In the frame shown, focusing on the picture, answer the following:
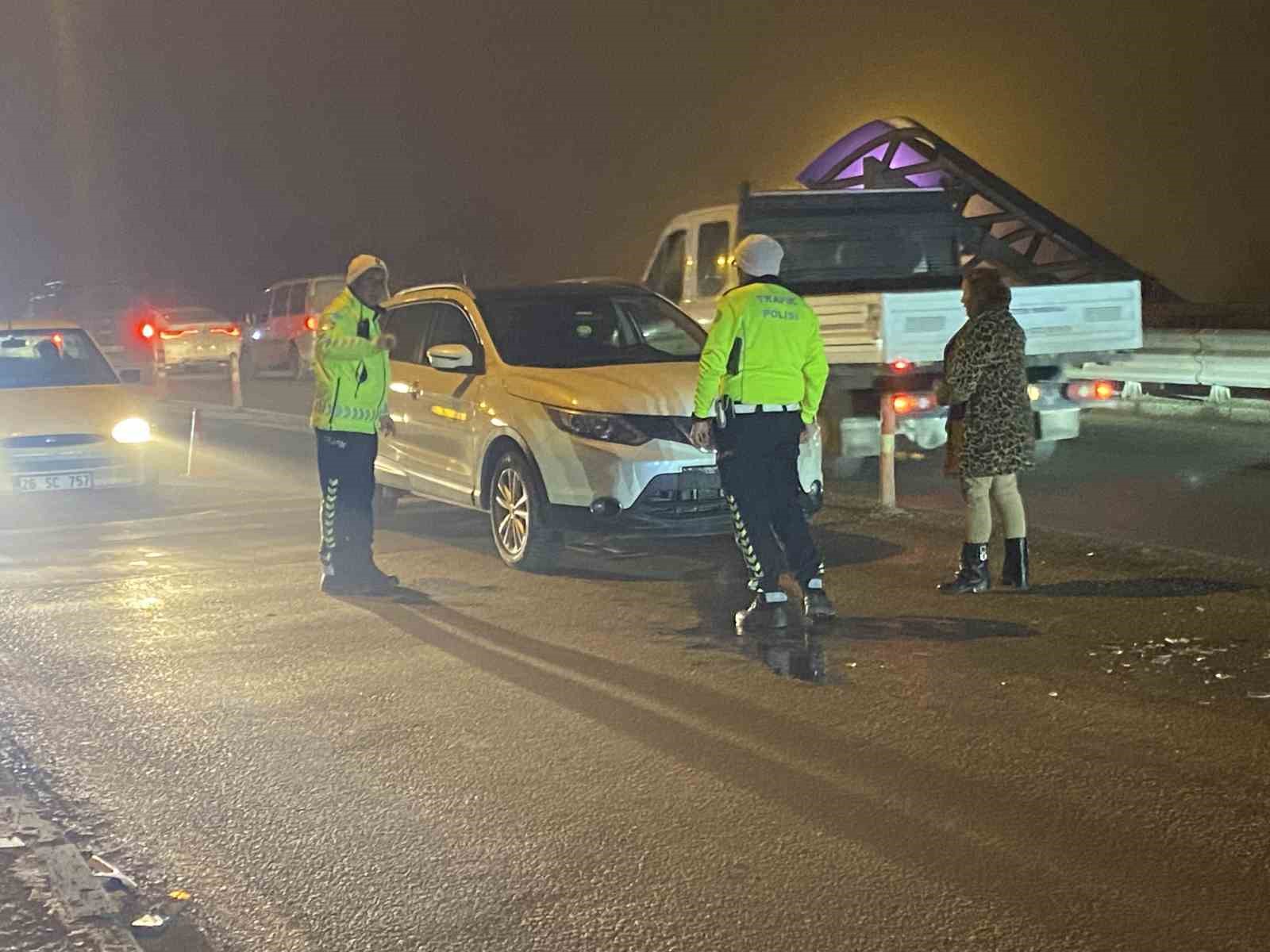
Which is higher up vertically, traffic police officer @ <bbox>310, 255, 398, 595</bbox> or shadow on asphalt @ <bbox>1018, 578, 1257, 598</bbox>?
traffic police officer @ <bbox>310, 255, 398, 595</bbox>

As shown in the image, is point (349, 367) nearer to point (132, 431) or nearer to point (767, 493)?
point (767, 493)

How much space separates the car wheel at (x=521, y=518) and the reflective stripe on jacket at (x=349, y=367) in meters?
0.89

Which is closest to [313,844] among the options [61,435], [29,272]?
[61,435]

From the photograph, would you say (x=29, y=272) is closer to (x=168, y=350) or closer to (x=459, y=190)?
(x=459, y=190)

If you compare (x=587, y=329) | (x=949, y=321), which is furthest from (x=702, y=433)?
(x=949, y=321)

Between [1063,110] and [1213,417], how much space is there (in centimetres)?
1122

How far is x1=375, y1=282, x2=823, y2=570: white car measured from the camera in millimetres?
8344

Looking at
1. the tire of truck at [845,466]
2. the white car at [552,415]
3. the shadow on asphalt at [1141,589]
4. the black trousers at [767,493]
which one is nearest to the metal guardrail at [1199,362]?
the tire of truck at [845,466]

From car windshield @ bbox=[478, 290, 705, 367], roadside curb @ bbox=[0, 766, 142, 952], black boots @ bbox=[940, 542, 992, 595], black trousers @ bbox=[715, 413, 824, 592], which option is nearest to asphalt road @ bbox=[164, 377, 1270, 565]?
black boots @ bbox=[940, 542, 992, 595]

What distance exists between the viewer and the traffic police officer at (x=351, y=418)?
8.30 meters

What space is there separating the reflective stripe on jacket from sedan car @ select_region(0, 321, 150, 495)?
3.61 metres

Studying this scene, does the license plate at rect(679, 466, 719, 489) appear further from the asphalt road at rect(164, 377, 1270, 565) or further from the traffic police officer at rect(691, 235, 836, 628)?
the asphalt road at rect(164, 377, 1270, 565)

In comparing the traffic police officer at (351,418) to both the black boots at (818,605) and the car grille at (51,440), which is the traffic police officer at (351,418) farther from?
the car grille at (51,440)

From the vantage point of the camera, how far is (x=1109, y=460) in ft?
41.5
